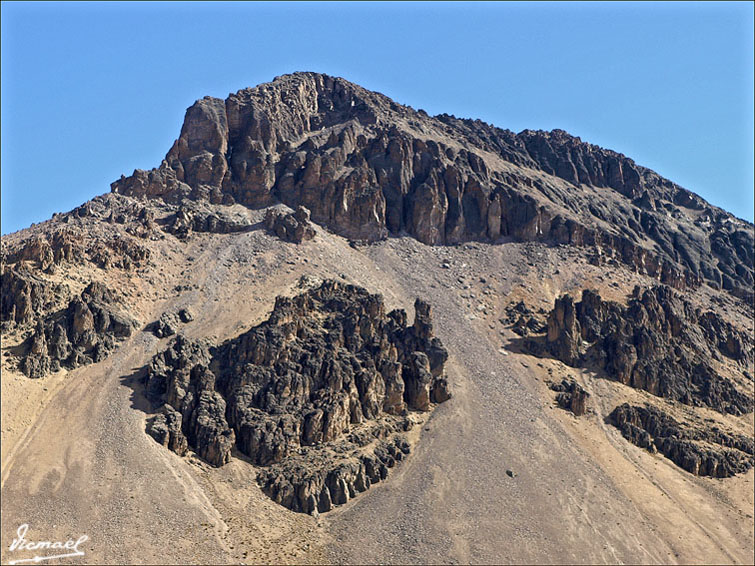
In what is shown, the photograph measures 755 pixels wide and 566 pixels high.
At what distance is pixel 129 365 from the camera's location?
117 meters

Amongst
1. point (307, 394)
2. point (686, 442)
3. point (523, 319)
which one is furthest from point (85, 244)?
point (686, 442)

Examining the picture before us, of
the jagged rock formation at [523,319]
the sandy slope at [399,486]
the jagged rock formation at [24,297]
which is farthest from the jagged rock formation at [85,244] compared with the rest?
the jagged rock formation at [523,319]

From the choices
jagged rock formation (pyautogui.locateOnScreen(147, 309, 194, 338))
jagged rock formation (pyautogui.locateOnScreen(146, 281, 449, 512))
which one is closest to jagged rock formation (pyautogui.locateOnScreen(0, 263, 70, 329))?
jagged rock formation (pyautogui.locateOnScreen(147, 309, 194, 338))

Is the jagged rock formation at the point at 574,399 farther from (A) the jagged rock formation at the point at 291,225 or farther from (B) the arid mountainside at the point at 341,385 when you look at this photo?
(A) the jagged rock formation at the point at 291,225

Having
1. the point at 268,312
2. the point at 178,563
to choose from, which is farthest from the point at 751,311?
the point at 178,563

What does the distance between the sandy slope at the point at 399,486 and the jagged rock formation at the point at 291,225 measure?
21.8 metres

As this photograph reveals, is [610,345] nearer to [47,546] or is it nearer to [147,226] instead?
[147,226]

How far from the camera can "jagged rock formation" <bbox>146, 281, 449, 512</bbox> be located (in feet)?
342

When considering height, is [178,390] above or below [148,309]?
below

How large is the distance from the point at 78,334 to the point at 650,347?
105629mm

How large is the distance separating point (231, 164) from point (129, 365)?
8393cm

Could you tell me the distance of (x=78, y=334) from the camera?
117 m

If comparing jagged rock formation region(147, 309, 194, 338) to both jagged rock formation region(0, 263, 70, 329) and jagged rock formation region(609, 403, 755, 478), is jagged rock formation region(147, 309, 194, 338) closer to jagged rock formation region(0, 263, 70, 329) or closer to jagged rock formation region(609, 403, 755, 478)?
jagged rock formation region(0, 263, 70, 329)

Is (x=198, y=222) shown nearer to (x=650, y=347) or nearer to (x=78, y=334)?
(x=78, y=334)
